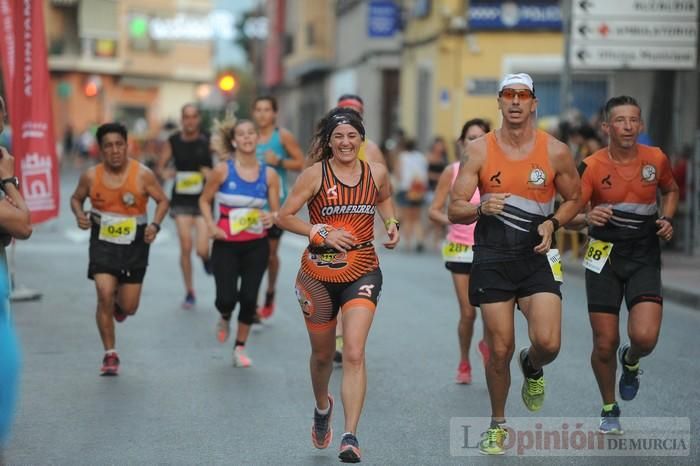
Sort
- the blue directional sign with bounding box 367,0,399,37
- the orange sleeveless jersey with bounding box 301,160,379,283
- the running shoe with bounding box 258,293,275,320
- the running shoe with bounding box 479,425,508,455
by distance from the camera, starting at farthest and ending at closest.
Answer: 1. the blue directional sign with bounding box 367,0,399,37
2. the running shoe with bounding box 258,293,275,320
3. the running shoe with bounding box 479,425,508,455
4. the orange sleeveless jersey with bounding box 301,160,379,283

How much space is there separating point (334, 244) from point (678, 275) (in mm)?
11409

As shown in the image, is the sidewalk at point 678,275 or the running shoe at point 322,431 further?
the sidewalk at point 678,275

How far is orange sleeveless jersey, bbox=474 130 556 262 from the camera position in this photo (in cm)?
793

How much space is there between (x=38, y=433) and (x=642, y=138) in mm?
13259

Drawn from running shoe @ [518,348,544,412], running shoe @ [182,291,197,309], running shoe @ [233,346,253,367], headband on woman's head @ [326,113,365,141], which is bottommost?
running shoe @ [182,291,197,309]

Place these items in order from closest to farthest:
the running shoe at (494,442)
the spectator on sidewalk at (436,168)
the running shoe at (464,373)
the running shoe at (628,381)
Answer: the running shoe at (494,442) < the running shoe at (628,381) < the running shoe at (464,373) < the spectator on sidewalk at (436,168)

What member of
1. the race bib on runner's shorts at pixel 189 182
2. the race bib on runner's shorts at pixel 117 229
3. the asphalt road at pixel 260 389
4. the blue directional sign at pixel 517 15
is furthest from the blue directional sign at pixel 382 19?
the race bib on runner's shorts at pixel 117 229

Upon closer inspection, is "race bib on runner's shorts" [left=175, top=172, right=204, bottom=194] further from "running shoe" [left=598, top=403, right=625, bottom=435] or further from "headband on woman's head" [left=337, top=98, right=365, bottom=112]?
Result: "running shoe" [left=598, top=403, right=625, bottom=435]

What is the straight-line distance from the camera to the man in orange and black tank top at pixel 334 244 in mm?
7961

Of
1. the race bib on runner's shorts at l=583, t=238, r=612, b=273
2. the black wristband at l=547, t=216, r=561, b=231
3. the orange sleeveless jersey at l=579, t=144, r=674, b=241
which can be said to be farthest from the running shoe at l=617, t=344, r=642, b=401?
the black wristband at l=547, t=216, r=561, b=231

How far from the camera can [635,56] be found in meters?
22.5

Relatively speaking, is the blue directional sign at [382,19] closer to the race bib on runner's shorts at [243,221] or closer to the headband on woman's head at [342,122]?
the race bib on runner's shorts at [243,221]

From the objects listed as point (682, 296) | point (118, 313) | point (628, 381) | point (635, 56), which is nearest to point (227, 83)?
point (635, 56)

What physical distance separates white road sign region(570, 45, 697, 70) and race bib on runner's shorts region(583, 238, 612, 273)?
554 inches
